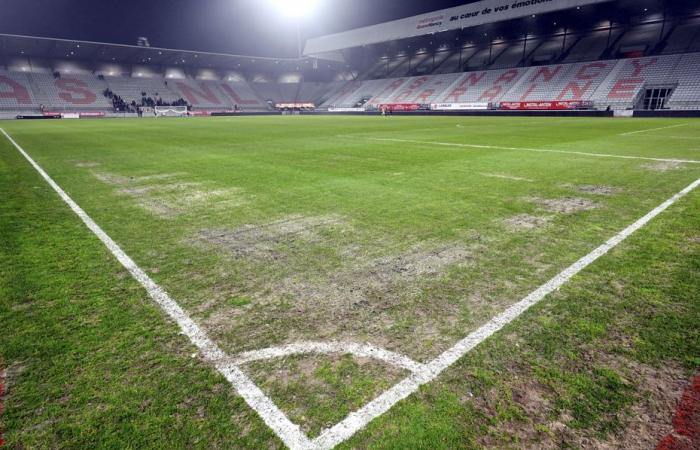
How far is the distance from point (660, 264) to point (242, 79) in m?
78.0

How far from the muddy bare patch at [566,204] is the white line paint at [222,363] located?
4.77 meters

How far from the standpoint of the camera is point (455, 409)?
1.97 meters

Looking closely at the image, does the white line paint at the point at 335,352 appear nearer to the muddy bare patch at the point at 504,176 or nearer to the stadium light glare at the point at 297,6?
the muddy bare patch at the point at 504,176

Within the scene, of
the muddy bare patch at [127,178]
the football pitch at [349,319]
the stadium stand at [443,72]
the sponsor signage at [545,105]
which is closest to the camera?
the football pitch at [349,319]

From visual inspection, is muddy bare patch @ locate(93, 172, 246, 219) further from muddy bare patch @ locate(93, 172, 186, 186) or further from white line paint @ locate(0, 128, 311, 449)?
white line paint @ locate(0, 128, 311, 449)

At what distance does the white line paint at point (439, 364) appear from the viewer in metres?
1.84

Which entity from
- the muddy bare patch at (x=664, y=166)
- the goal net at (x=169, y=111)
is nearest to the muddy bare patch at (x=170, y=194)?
the muddy bare patch at (x=664, y=166)

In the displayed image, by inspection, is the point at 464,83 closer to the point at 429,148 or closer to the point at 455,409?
the point at 429,148

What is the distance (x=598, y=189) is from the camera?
21.9 ft

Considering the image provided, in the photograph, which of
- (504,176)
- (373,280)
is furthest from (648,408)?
(504,176)

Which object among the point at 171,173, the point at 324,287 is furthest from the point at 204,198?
the point at 324,287

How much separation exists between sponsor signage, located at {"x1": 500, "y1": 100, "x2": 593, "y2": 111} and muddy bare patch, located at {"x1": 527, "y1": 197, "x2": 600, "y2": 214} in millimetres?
35971

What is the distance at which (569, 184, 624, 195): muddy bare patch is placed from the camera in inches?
254

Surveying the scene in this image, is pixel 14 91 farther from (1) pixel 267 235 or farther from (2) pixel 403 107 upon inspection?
(1) pixel 267 235
